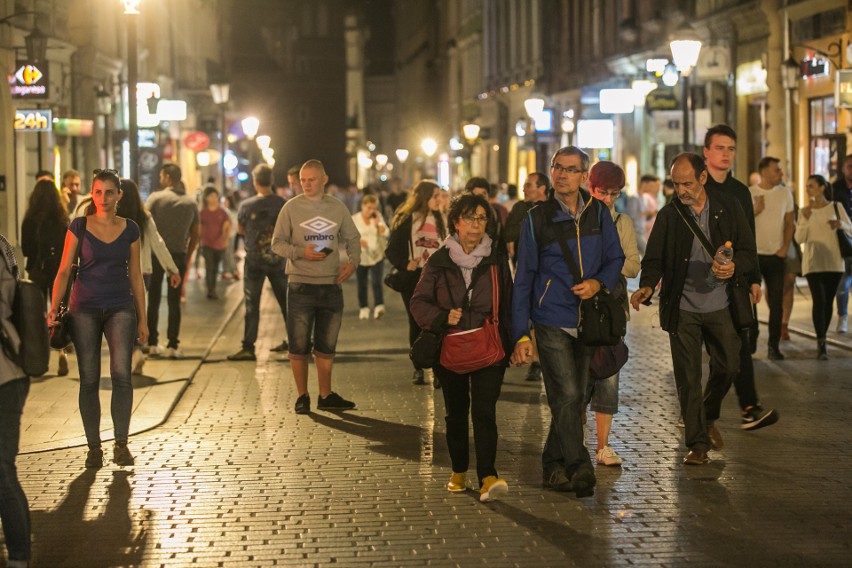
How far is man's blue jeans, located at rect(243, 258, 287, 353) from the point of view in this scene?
1504 centimetres

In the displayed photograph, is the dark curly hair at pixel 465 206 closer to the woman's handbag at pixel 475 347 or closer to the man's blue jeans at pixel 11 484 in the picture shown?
the woman's handbag at pixel 475 347

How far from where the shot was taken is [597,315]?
26.1 ft

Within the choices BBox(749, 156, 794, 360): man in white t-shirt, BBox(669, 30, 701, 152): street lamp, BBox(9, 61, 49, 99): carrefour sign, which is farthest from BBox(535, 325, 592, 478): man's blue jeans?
BBox(9, 61, 49, 99): carrefour sign

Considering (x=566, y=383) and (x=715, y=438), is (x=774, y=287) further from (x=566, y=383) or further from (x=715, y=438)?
(x=566, y=383)

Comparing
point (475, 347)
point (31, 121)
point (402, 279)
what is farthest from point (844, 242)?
point (31, 121)

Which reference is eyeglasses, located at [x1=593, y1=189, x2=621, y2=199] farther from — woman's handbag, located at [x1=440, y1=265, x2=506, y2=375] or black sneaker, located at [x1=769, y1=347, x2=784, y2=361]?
black sneaker, located at [x1=769, y1=347, x2=784, y2=361]

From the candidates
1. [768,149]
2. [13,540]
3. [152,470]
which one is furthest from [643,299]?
[768,149]

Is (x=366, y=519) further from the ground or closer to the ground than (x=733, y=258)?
closer to the ground

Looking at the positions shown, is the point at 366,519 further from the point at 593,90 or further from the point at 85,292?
the point at 593,90

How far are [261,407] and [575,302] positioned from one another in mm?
4461

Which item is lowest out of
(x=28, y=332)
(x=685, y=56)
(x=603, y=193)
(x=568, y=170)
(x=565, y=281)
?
(x=28, y=332)

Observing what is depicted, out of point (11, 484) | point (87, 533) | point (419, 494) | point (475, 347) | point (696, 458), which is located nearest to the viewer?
point (11, 484)

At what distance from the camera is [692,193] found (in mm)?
8883

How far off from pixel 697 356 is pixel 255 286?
7.11 m
